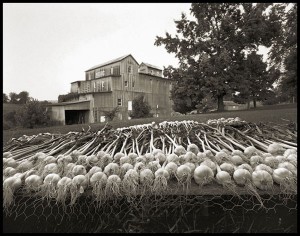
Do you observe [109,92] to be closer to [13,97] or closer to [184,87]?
[184,87]

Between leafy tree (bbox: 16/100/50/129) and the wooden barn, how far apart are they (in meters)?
2.97

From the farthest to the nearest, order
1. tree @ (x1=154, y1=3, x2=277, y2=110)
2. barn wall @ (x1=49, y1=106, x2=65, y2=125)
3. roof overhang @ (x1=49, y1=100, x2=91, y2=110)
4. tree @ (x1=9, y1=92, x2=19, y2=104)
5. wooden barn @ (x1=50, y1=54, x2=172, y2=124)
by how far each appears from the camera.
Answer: tree @ (x1=9, y1=92, x2=19, y2=104) → wooden barn @ (x1=50, y1=54, x2=172, y2=124) → roof overhang @ (x1=49, y1=100, x2=91, y2=110) → barn wall @ (x1=49, y1=106, x2=65, y2=125) → tree @ (x1=154, y1=3, x2=277, y2=110)

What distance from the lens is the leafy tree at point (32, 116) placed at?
13.9 m

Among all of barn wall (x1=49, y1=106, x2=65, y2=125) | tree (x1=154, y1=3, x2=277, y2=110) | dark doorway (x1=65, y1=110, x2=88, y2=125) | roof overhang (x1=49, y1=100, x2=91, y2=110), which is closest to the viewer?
tree (x1=154, y1=3, x2=277, y2=110)

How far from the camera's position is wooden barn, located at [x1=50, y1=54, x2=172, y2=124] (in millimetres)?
20172

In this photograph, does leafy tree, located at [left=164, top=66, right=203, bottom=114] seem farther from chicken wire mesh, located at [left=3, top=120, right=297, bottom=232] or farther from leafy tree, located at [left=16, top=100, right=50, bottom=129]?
chicken wire mesh, located at [left=3, top=120, right=297, bottom=232]

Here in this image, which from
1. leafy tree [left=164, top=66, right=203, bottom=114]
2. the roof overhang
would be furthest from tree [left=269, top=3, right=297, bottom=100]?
the roof overhang

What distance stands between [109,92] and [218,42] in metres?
11.4

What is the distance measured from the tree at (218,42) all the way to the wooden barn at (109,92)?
6.72m

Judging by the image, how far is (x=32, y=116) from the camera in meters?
14.0

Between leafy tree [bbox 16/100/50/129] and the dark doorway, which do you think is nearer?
leafy tree [bbox 16/100/50/129]

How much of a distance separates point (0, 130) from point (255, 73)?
17.1 m

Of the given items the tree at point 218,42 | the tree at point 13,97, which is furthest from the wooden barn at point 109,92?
the tree at point 13,97

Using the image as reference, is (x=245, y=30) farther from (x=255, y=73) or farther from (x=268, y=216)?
(x=268, y=216)
